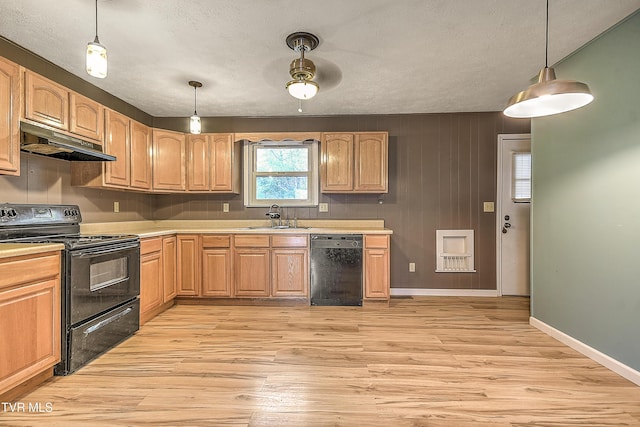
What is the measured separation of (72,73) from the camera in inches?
112

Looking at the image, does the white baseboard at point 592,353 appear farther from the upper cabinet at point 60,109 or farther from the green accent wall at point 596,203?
the upper cabinet at point 60,109

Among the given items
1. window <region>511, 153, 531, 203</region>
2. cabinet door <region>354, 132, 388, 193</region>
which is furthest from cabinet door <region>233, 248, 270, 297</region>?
window <region>511, 153, 531, 203</region>

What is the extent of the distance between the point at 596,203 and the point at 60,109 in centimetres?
417

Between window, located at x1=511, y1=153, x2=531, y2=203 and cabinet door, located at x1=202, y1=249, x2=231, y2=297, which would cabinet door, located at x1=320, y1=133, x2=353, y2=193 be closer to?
cabinet door, located at x1=202, y1=249, x2=231, y2=297

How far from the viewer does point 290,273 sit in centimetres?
350

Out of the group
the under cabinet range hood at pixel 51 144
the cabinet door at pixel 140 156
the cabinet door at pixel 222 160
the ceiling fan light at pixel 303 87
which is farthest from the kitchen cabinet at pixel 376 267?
Result: the under cabinet range hood at pixel 51 144

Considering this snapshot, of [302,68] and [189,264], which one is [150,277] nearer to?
[189,264]

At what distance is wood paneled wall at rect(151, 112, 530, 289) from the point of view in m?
3.95

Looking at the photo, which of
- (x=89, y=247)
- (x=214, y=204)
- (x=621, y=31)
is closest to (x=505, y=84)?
(x=621, y=31)

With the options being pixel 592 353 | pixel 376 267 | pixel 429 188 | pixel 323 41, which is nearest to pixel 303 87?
pixel 323 41

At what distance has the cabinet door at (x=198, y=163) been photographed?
390cm

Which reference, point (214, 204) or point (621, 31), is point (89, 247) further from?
point (621, 31)

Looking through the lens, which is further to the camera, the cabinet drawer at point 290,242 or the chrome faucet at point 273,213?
the chrome faucet at point 273,213

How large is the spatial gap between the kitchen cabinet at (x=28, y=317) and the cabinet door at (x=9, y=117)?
2.47 feet
